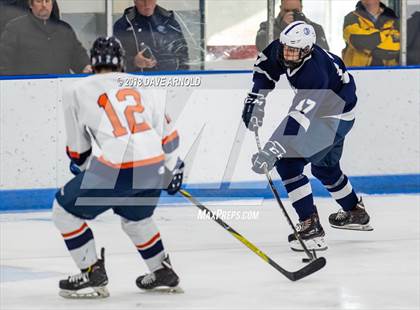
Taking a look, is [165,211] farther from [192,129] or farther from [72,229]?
[72,229]

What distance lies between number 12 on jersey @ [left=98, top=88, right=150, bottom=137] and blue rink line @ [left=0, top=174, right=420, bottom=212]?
7.64 feet

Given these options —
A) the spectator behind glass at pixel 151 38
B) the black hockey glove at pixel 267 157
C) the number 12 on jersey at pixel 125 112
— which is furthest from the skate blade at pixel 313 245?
the spectator behind glass at pixel 151 38

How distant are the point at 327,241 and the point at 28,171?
67.7 inches

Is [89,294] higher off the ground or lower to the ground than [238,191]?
higher

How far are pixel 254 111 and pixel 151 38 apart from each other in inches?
62.7

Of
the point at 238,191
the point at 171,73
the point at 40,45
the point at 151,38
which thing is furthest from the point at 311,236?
the point at 40,45

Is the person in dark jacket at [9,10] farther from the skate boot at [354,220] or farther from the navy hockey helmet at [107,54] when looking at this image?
the navy hockey helmet at [107,54]

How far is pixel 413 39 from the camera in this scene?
7047mm

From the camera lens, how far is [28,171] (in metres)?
6.32

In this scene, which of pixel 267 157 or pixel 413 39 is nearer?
pixel 267 157

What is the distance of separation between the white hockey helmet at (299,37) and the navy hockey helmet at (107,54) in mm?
1099

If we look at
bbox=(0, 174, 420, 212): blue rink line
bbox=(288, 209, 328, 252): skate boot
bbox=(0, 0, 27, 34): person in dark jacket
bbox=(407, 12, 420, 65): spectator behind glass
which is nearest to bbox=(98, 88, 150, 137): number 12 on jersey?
bbox=(288, 209, 328, 252): skate boot

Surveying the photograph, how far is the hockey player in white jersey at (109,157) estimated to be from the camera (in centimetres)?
407

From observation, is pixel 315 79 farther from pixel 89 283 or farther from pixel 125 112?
pixel 89 283
